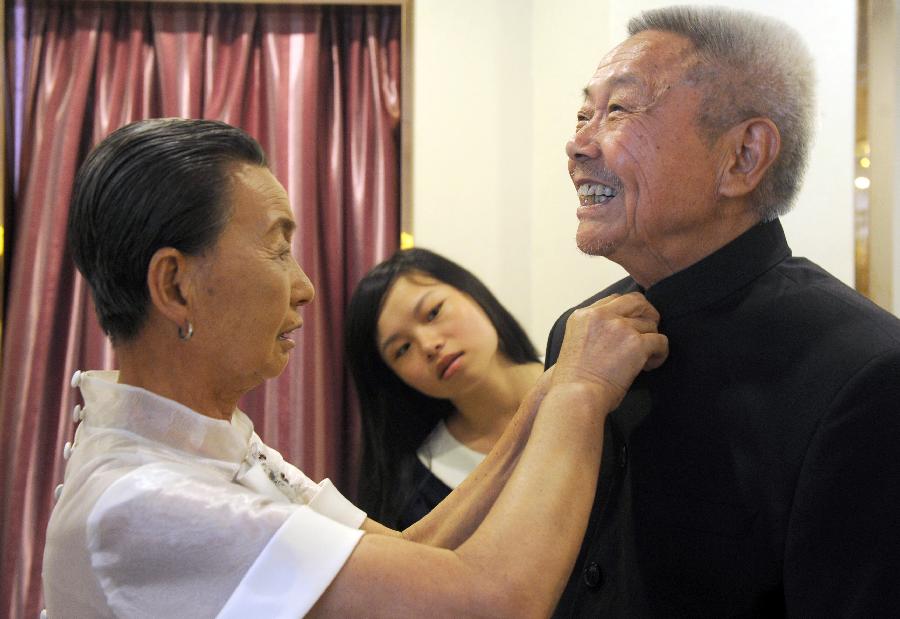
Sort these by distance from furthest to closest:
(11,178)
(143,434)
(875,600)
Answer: (11,178)
(143,434)
(875,600)

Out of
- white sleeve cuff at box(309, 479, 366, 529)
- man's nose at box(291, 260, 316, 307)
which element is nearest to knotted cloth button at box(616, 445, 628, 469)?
white sleeve cuff at box(309, 479, 366, 529)

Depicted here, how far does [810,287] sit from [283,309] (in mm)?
754

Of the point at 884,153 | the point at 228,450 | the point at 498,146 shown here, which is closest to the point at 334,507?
the point at 228,450

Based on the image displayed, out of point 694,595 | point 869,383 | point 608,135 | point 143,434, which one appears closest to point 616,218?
point 608,135

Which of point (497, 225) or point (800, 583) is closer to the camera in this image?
point (800, 583)

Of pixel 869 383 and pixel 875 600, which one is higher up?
pixel 869 383

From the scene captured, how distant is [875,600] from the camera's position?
1078 millimetres

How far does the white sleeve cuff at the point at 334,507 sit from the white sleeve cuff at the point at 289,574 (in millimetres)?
324

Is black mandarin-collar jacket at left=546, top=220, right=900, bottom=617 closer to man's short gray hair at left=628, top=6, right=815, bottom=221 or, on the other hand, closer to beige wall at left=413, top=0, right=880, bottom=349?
man's short gray hair at left=628, top=6, right=815, bottom=221

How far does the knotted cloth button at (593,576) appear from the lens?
1368 mm

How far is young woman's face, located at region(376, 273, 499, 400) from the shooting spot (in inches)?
100.0

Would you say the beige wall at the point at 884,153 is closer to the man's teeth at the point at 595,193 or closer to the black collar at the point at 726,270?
the black collar at the point at 726,270

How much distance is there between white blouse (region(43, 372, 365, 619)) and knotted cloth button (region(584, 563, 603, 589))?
1.40 ft

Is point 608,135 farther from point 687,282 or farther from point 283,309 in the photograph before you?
point 283,309
